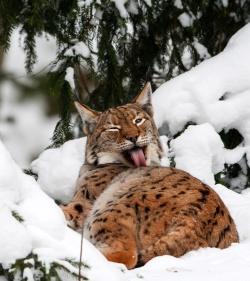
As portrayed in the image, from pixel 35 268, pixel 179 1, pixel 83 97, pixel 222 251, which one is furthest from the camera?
pixel 83 97

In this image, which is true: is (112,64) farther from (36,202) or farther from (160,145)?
(36,202)

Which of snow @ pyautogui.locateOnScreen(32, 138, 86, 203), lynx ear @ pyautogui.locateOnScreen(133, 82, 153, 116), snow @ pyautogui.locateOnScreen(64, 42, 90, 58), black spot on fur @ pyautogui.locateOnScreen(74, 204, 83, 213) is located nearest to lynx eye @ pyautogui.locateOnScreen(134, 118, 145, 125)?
lynx ear @ pyautogui.locateOnScreen(133, 82, 153, 116)

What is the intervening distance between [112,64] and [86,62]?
213 mm

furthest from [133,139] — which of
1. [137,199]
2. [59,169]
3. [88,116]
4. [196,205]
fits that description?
[196,205]

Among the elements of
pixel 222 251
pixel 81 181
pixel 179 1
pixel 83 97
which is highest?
pixel 179 1

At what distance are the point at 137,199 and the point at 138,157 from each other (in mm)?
1205

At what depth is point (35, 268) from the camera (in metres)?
3.06

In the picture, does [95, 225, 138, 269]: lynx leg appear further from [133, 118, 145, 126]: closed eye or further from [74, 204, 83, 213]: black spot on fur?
[133, 118, 145, 126]: closed eye

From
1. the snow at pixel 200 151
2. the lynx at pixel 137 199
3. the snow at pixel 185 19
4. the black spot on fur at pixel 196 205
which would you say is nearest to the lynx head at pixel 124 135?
the lynx at pixel 137 199

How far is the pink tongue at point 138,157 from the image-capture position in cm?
605

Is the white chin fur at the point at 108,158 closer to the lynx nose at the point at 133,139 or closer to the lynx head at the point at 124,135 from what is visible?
the lynx head at the point at 124,135

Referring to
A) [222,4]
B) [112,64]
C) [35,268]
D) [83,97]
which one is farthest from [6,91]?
[35,268]

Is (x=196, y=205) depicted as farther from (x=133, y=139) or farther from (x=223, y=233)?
(x=133, y=139)

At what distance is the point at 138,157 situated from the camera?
6.07m
